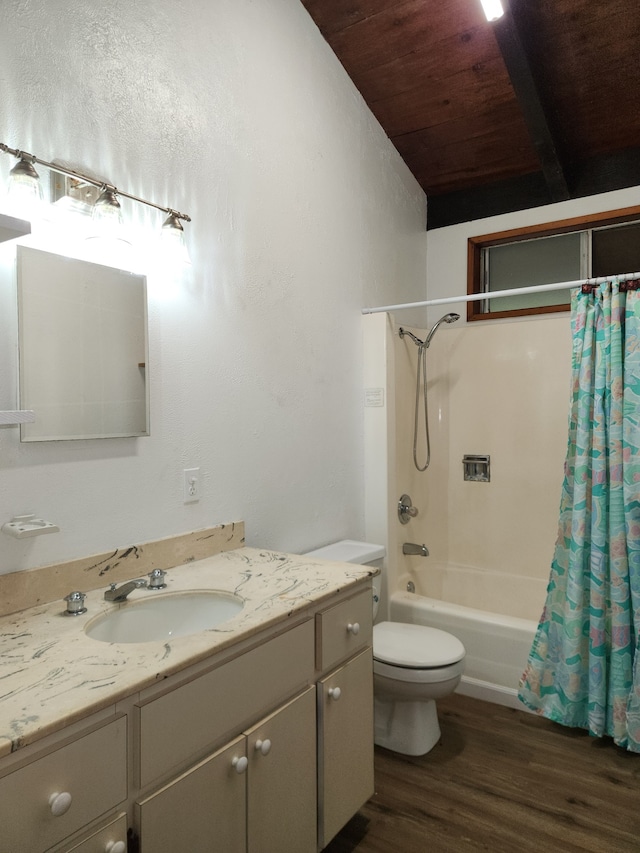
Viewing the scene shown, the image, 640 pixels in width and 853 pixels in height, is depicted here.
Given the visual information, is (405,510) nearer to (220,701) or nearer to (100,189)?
(220,701)

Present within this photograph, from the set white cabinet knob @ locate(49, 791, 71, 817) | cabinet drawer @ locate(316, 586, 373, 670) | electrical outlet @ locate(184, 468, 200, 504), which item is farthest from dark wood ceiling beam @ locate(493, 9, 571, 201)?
white cabinet knob @ locate(49, 791, 71, 817)

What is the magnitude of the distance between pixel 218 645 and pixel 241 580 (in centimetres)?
47

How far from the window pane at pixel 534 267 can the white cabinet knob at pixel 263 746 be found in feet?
8.82

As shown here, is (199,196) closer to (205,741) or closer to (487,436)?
(205,741)

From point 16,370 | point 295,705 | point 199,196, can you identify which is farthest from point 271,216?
point 295,705

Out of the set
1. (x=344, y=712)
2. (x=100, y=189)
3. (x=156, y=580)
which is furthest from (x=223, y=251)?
(x=344, y=712)

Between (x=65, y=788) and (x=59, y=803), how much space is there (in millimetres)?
24

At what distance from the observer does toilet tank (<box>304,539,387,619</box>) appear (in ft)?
8.02

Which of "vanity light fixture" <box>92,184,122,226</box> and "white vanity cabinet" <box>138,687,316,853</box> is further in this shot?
"vanity light fixture" <box>92,184,122,226</box>

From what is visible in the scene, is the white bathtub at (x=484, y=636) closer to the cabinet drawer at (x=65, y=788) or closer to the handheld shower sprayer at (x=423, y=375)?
the handheld shower sprayer at (x=423, y=375)

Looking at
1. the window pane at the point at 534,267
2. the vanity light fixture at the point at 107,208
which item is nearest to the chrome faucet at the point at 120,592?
the vanity light fixture at the point at 107,208

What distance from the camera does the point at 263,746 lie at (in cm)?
132

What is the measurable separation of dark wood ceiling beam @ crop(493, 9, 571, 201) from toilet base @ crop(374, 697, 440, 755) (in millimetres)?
2576

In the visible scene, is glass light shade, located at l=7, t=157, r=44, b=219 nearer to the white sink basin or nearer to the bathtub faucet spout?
the white sink basin
